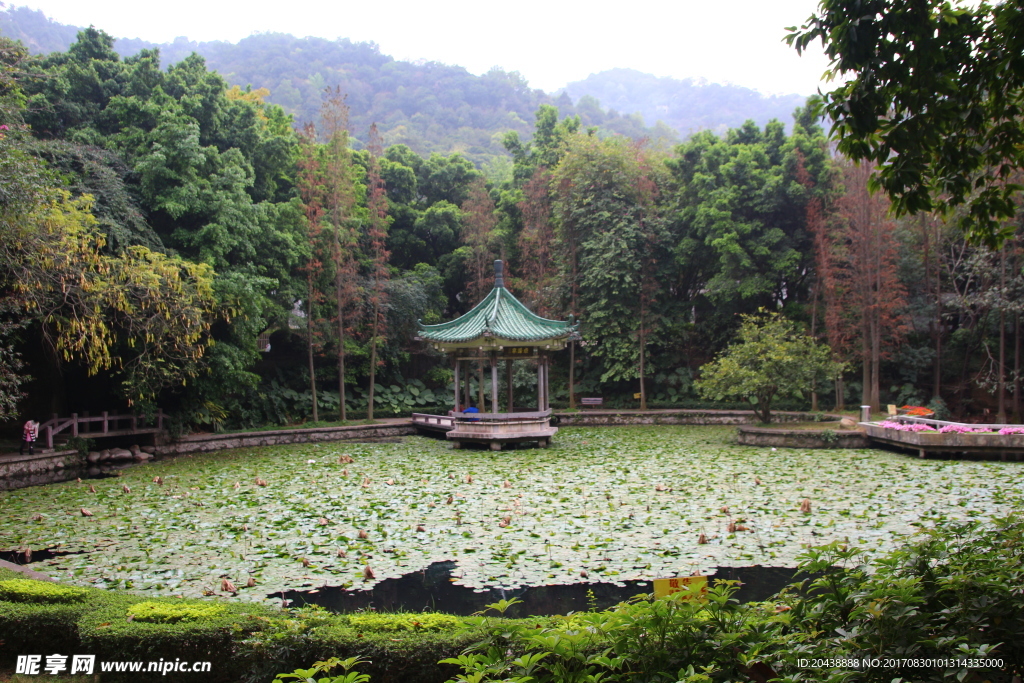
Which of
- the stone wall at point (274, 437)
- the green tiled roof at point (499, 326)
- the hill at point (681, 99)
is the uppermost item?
the hill at point (681, 99)

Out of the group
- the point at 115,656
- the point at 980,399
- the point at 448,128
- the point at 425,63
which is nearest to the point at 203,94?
the point at 115,656

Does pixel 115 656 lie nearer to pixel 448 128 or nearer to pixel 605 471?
pixel 605 471

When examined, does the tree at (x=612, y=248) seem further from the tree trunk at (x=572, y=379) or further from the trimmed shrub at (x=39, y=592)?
the trimmed shrub at (x=39, y=592)

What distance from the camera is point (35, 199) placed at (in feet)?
31.1

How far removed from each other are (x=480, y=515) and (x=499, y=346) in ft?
24.2

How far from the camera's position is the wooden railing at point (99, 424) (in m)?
11.8

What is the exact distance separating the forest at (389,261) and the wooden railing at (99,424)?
1.74 feet

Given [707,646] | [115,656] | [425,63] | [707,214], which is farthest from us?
[425,63]

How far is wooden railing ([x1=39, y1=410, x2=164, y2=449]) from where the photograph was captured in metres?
11.8

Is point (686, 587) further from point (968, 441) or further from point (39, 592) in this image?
point (968, 441)

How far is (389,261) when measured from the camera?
23062mm

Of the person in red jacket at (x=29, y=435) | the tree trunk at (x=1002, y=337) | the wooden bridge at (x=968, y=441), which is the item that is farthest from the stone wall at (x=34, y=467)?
the tree trunk at (x=1002, y=337)

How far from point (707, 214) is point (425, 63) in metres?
62.8

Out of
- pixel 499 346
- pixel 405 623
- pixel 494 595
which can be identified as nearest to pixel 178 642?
pixel 405 623
